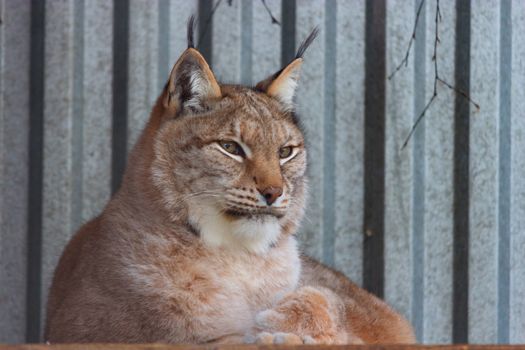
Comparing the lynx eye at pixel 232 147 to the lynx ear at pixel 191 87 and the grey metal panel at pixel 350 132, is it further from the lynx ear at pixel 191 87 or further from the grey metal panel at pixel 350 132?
the grey metal panel at pixel 350 132

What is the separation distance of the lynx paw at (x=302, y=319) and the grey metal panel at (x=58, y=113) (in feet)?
5.62

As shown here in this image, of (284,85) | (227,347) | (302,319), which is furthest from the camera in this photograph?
(284,85)

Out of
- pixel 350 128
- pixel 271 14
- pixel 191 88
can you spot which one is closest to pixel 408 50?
pixel 350 128

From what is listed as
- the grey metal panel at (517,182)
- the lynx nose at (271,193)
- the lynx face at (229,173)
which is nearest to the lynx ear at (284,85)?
the lynx face at (229,173)

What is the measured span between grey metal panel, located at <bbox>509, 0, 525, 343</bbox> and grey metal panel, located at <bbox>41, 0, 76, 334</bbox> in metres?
2.18

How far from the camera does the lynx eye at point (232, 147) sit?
351 cm

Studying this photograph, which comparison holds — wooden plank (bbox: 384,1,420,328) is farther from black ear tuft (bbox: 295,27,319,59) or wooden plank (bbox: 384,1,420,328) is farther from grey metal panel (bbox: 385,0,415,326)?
black ear tuft (bbox: 295,27,319,59)

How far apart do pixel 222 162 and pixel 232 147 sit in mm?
96

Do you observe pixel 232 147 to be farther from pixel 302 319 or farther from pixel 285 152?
pixel 302 319

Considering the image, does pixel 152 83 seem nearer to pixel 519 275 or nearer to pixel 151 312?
pixel 151 312

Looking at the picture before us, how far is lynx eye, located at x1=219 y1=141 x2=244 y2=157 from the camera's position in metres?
3.51

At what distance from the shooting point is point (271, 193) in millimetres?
3410

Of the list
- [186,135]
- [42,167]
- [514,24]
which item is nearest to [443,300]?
[514,24]

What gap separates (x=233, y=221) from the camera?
11.3 feet
